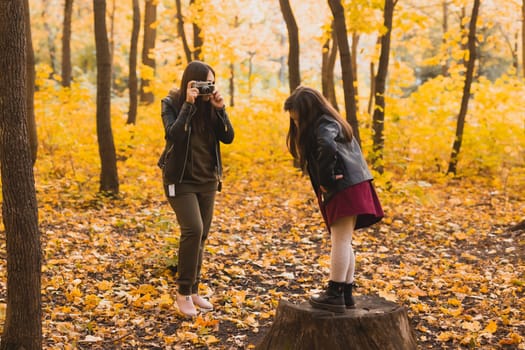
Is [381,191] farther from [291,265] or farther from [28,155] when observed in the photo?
[28,155]

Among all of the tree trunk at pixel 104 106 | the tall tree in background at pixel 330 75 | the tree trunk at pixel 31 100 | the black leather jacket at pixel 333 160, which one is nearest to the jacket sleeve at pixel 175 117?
the black leather jacket at pixel 333 160

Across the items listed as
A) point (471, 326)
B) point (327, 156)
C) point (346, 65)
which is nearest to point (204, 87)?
point (327, 156)

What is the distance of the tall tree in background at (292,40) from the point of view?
1091cm

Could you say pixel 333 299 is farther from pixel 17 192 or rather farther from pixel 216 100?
pixel 17 192

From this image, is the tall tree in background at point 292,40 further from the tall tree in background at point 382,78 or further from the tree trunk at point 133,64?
the tree trunk at point 133,64

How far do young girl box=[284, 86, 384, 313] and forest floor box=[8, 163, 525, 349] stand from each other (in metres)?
1.20

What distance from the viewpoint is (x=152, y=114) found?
17.1 metres

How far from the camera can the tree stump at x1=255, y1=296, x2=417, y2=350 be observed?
12.5 feet

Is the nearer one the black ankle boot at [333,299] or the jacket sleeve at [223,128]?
the black ankle boot at [333,299]

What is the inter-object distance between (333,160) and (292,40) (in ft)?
26.7

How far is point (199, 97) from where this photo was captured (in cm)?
499

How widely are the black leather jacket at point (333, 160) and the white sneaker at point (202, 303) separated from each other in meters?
1.91

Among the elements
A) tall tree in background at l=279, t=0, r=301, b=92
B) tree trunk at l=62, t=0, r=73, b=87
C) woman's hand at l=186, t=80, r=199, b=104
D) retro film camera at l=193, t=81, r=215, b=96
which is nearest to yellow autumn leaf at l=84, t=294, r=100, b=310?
woman's hand at l=186, t=80, r=199, b=104

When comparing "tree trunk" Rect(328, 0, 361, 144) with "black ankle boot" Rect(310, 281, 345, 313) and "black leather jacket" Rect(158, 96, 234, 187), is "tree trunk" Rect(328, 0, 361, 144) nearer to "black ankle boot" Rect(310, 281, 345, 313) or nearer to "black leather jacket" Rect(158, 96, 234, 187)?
"black leather jacket" Rect(158, 96, 234, 187)
